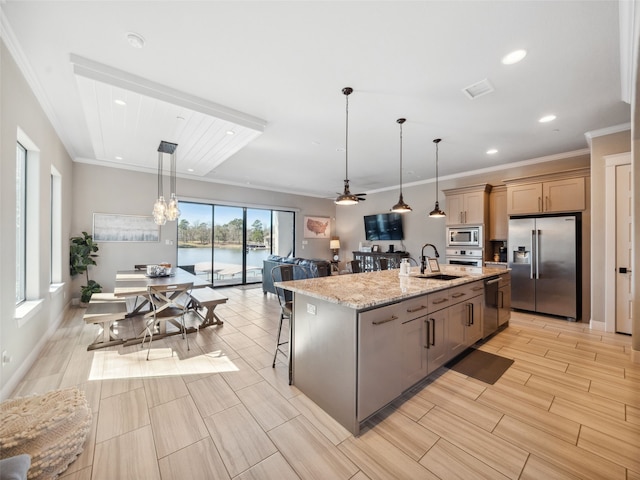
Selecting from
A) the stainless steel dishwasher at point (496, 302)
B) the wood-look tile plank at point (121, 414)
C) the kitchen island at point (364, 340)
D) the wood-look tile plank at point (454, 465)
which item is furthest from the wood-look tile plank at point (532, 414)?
the wood-look tile plank at point (121, 414)

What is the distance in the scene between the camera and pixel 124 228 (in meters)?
5.50

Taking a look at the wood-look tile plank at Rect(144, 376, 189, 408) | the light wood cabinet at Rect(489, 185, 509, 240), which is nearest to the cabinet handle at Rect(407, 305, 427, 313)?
the wood-look tile plank at Rect(144, 376, 189, 408)

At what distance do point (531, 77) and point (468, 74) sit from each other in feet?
2.05

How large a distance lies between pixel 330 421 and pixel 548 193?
505 centimetres

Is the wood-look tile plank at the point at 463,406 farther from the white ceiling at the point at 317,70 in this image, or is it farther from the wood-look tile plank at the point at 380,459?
the white ceiling at the point at 317,70

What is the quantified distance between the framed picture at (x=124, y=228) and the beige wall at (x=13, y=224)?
1763 mm

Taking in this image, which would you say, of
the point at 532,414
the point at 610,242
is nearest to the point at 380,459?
the point at 532,414

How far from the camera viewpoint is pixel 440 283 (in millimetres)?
2584

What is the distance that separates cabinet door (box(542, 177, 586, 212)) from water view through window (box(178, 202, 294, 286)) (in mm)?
6214

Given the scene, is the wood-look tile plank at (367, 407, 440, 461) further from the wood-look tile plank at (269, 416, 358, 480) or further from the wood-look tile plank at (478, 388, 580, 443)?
the wood-look tile plank at (478, 388, 580, 443)

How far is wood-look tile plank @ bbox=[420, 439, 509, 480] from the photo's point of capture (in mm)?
1476

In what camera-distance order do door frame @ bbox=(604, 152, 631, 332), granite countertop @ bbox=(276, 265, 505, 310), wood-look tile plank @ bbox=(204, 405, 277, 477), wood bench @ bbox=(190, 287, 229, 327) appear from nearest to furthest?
wood-look tile plank @ bbox=(204, 405, 277, 477), granite countertop @ bbox=(276, 265, 505, 310), door frame @ bbox=(604, 152, 631, 332), wood bench @ bbox=(190, 287, 229, 327)

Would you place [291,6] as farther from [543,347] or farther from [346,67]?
[543,347]

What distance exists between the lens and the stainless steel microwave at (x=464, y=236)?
537 cm
